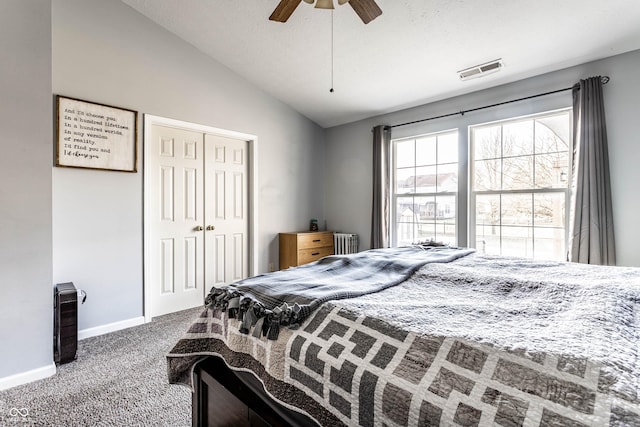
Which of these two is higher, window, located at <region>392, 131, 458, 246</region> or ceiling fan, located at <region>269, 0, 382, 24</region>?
ceiling fan, located at <region>269, 0, 382, 24</region>

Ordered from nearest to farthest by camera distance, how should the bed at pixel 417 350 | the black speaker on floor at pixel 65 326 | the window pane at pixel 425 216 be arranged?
1. the bed at pixel 417 350
2. the black speaker on floor at pixel 65 326
3. the window pane at pixel 425 216

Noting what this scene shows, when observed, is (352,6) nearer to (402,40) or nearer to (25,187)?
(402,40)

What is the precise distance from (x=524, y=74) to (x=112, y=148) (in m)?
4.07

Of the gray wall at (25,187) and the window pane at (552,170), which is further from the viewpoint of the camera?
the window pane at (552,170)

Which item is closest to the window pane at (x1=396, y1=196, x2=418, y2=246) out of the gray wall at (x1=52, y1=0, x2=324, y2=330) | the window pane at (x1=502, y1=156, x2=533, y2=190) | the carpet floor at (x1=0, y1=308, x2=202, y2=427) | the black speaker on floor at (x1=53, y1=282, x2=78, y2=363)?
the window pane at (x1=502, y1=156, x2=533, y2=190)

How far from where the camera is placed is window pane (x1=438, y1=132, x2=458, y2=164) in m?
3.70

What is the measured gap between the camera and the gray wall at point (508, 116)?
2.63 metres

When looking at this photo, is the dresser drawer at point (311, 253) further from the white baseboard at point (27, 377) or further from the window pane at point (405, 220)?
the white baseboard at point (27, 377)

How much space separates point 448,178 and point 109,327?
3913 mm

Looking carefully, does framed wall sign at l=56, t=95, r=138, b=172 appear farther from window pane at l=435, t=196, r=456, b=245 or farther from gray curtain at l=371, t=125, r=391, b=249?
window pane at l=435, t=196, r=456, b=245

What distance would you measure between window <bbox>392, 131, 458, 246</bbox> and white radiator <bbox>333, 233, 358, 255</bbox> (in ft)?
1.91

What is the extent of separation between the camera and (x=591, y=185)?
8.81 feet

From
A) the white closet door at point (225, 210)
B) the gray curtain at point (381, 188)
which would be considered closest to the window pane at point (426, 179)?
the gray curtain at point (381, 188)

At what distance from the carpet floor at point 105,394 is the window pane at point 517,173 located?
11.5 ft
